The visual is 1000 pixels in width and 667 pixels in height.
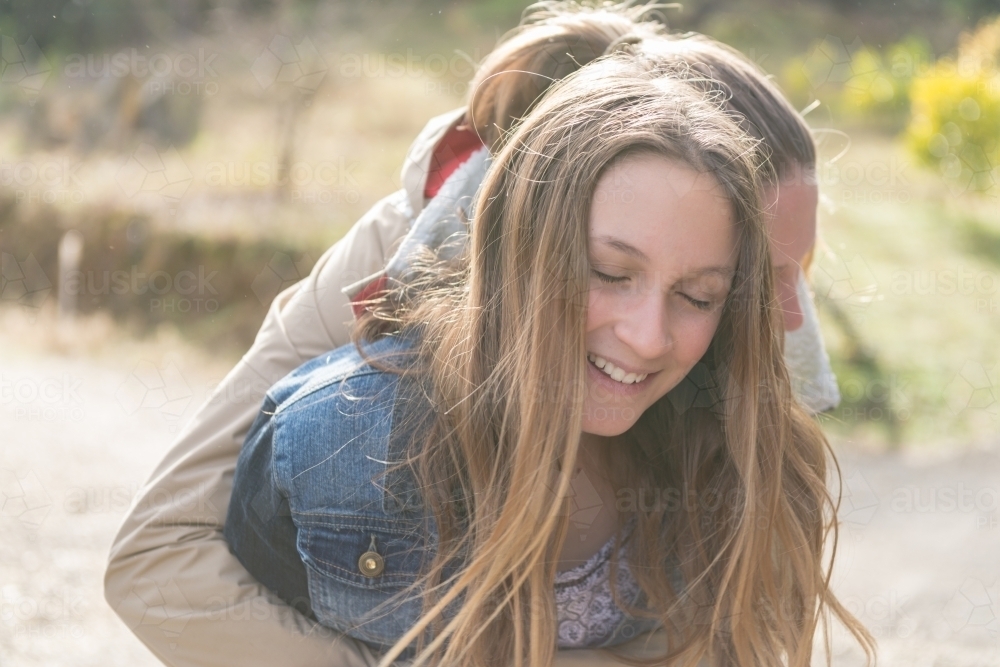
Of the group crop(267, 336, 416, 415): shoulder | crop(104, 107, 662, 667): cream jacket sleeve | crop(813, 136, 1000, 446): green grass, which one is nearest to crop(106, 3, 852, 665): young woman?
crop(104, 107, 662, 667): cream jacket sleeve

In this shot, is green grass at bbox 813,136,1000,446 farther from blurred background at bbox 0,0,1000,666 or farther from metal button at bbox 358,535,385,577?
metal button at bbox 358,535,385,577

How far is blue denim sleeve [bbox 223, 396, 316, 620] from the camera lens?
4.50 feet

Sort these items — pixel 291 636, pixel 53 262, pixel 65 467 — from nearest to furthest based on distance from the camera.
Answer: pixel 291 636 → pixel 65 467 → pixel 53 262

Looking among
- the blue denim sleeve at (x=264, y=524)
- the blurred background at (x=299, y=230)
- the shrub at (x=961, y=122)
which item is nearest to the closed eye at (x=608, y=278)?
the blue denim sleeve at (x=264, y=524)

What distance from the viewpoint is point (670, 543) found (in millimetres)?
1446

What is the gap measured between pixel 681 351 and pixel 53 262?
6593 mm

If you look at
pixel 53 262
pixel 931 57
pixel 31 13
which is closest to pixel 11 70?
pixel 31 13

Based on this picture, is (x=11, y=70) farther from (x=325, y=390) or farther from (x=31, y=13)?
(x=325, y=390)

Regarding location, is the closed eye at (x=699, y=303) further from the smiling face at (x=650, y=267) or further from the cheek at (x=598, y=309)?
the cheek at (x=598, y=309)

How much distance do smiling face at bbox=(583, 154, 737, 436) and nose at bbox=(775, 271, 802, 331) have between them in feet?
1.35

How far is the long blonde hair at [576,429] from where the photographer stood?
3.95ft

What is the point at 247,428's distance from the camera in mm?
1525

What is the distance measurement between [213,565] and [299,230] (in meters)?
5.75

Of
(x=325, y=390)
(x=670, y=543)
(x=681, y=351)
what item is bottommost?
(x=670, y=543)
